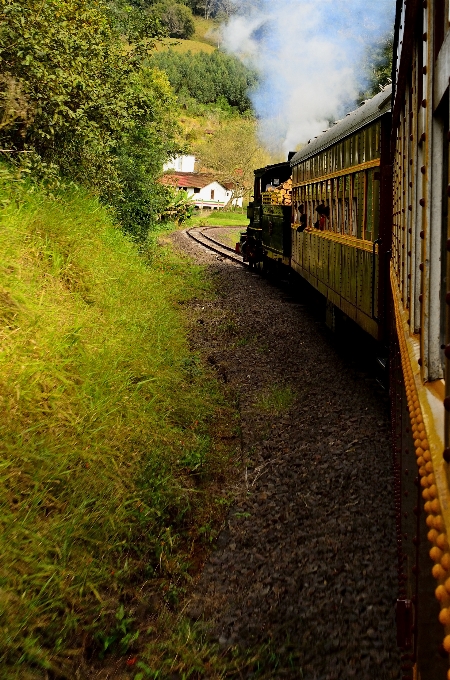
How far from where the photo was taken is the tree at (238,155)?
217 ft

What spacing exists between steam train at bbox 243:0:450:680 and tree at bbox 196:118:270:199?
1897 inches

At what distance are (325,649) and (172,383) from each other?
179 inches

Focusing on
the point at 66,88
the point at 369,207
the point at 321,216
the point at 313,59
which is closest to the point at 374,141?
the point at 369,207

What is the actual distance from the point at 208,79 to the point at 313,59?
9296cm

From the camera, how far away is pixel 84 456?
5.20 meters

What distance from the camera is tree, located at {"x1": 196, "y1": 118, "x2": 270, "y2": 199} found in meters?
66.0

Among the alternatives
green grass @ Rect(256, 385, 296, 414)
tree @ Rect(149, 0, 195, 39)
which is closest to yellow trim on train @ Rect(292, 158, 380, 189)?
green grass @ Rect(256, 385, 296, 414)

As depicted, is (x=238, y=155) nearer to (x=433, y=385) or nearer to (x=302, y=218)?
(x=302, y=218)

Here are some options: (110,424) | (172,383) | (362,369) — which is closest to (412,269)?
(110,424)

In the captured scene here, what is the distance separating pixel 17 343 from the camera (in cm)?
582

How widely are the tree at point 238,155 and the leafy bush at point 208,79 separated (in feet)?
171

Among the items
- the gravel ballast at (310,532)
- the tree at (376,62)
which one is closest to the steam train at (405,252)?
the gravel ballast at (310,532)

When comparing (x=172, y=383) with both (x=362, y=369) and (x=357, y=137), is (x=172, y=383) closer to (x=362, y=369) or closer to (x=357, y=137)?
(x=362, y=369)

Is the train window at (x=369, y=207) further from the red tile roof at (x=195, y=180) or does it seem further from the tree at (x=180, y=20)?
the tree at (x=180, y=20)
